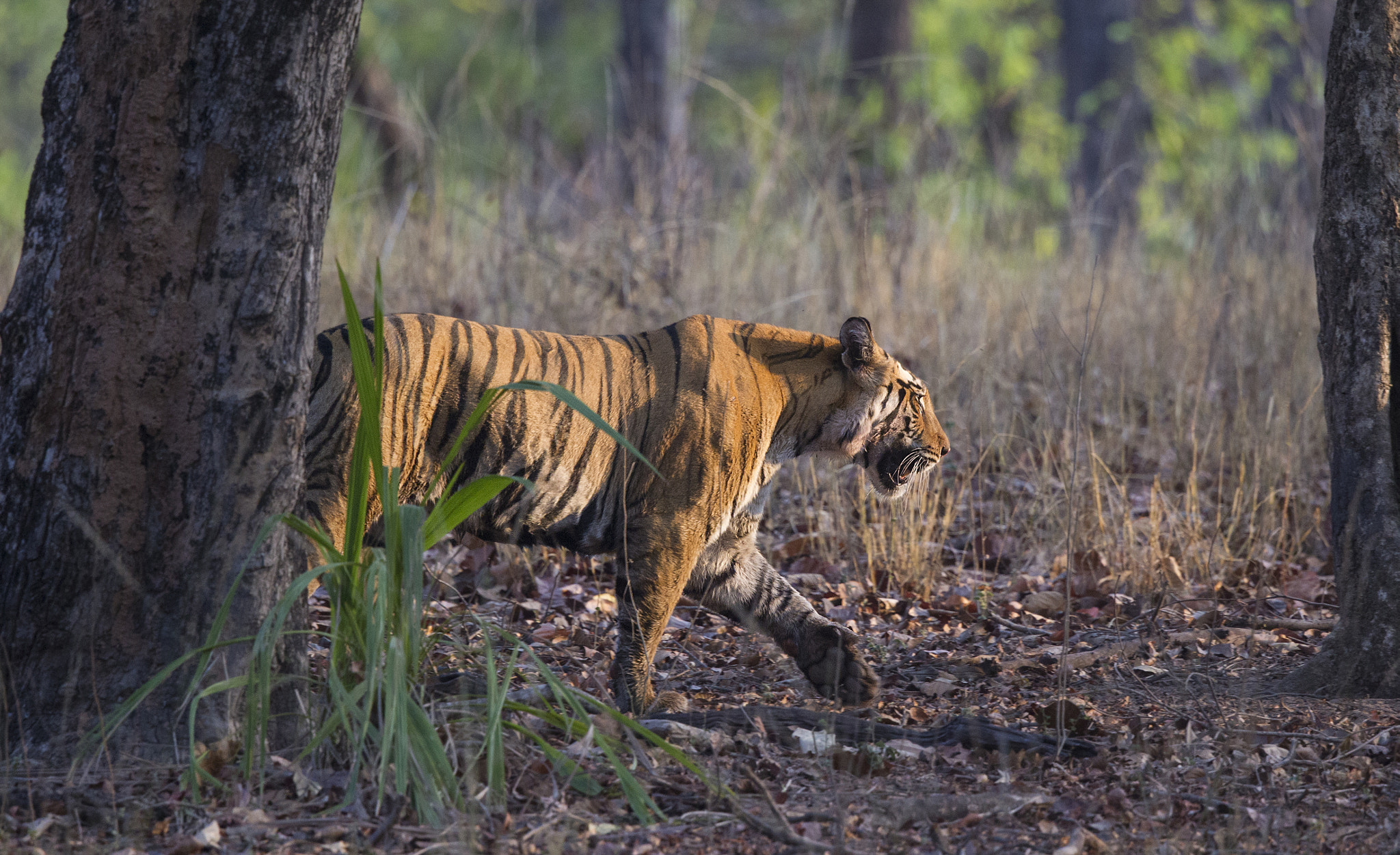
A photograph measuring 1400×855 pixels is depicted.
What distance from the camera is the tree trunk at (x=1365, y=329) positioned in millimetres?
3301

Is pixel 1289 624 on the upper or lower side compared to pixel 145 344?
lower

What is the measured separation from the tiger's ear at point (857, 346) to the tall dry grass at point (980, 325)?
42.9 inches

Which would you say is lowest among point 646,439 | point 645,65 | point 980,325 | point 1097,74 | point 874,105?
point 646,439

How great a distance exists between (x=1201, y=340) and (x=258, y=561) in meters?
6.26

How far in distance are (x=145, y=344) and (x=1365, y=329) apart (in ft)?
10.3

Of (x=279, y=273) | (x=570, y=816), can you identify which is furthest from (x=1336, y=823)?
(x=279, y=273)

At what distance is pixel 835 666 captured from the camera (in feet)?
12.1

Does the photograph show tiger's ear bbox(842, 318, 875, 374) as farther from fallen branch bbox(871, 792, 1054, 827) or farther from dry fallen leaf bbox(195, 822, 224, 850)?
dry fallen leaf bbox(195, 822, 224, 850)

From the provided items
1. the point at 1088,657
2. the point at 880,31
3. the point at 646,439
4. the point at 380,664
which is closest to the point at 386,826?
the point at 380,664

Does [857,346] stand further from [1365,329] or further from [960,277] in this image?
[960,277]

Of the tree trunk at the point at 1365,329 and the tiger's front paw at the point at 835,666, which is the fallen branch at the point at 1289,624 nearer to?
the tree trunk at the point at 1365,329

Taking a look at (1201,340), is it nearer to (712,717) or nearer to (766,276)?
(766,276)

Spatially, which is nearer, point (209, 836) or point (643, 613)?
point (209, 836)

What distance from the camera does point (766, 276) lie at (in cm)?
745
